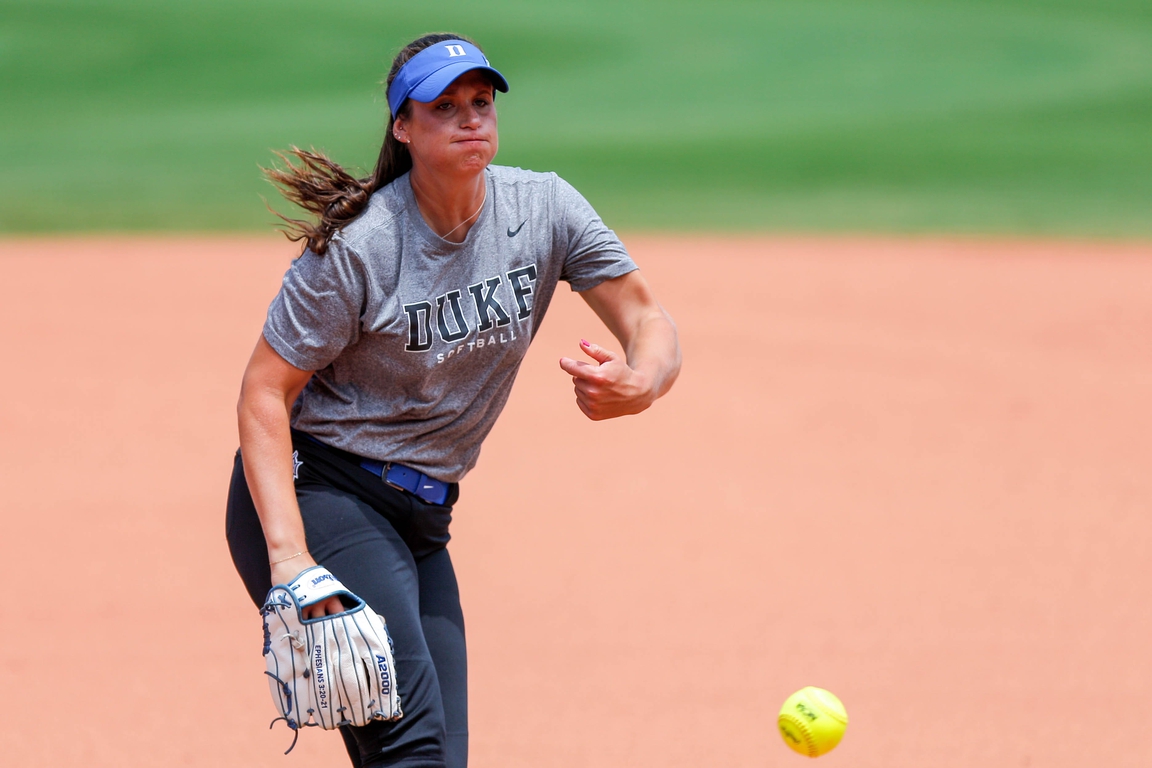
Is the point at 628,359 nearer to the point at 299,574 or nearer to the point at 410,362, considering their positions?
the point at 410,362

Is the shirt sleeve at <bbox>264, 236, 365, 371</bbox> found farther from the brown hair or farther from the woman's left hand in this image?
the woman's left hand

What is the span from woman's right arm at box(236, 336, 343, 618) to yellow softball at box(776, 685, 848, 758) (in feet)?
5.51

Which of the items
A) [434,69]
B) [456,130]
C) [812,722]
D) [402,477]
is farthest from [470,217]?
[812,722]

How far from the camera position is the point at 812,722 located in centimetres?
398

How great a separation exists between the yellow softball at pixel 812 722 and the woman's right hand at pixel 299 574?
167 centimetres

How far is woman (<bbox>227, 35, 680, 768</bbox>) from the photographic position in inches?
114

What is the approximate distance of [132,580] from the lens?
606 centimetres

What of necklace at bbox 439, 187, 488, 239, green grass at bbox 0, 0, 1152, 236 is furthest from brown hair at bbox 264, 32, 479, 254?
green grass at bbox 0, 0, 1152, 236

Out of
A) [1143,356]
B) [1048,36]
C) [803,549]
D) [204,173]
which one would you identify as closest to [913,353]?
[1143,356]

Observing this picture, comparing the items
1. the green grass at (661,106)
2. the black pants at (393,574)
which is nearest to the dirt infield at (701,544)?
the black pants at (393,574)

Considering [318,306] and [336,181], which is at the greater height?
[336,181]

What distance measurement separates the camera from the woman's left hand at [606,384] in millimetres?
2961

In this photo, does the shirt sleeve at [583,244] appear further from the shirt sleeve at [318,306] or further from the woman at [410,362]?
the shirt sleeve at [318,306]

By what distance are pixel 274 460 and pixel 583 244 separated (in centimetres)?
89
